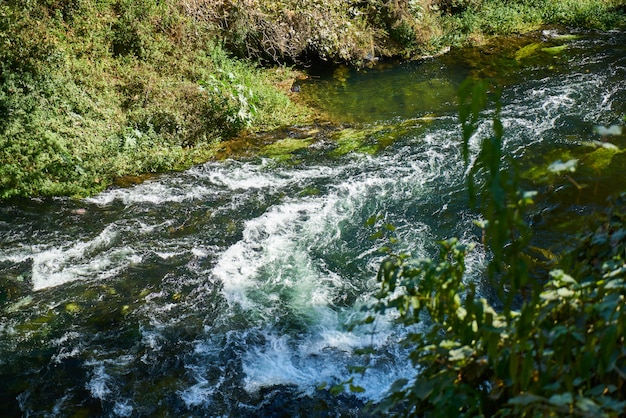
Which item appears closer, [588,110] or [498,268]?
[498,268]

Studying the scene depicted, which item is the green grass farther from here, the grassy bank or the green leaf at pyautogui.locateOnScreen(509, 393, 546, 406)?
the green leaf at pyautogui.locateOnScreen(509, 393, 546, 406)

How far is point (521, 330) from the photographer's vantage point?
5.93 feet

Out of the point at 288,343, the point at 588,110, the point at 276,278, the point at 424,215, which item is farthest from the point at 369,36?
the point at 288,343

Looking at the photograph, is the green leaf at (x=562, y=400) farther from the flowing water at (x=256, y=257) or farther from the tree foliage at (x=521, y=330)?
the flowing water at (x=256, y=257)

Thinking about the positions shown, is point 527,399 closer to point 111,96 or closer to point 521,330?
point 521,330

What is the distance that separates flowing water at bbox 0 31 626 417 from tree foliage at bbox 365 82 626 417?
409mm

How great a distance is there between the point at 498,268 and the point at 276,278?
3.87 meters

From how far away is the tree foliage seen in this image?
1.60 meters

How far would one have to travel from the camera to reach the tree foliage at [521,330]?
5.24 feet

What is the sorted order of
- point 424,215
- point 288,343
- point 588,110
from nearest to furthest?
point 288,343, point 424,215, point 588,110

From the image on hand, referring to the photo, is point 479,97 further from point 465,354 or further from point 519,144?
point 519,144

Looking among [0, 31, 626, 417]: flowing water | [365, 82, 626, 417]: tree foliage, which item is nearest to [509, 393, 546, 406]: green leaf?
[365, 82, 626, 417]: tree foliage

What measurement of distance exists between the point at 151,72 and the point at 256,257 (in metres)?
5.03

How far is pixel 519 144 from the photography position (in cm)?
765
